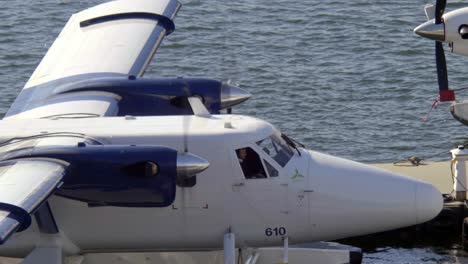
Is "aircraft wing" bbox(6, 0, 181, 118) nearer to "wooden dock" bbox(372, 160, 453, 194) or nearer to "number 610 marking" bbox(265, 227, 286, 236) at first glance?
"number 610 marking" bbox(265, 227, 286, 236)

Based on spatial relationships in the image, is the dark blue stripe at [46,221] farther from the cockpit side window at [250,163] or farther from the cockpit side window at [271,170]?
the cockpit side window at [271,170]

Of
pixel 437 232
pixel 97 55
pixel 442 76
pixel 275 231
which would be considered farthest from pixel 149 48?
pixel 275 231

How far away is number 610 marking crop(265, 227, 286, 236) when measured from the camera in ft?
59.7

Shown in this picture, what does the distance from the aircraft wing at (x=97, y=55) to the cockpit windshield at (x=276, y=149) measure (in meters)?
3.10

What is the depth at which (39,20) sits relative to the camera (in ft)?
126

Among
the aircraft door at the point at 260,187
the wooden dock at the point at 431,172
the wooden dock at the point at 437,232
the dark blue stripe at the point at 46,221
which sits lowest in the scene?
the wooden dock at the point at 437,232

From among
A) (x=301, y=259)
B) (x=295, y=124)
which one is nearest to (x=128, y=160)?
(x=301, y=259)

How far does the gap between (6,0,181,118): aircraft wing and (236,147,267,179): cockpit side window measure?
3.12 metres

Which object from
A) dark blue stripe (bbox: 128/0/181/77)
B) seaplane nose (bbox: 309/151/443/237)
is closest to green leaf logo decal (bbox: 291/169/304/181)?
seaplane nose (bbox: 309/151/443/237)

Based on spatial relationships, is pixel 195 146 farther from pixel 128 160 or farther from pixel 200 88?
pixel 200 88

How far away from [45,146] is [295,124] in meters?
12.4

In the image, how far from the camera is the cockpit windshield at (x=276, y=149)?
18297 mm

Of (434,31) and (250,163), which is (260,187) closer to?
(250,163)

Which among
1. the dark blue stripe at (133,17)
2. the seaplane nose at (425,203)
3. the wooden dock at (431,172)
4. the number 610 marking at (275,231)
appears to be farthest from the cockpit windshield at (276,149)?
the dark blue stripe at (133,17)
